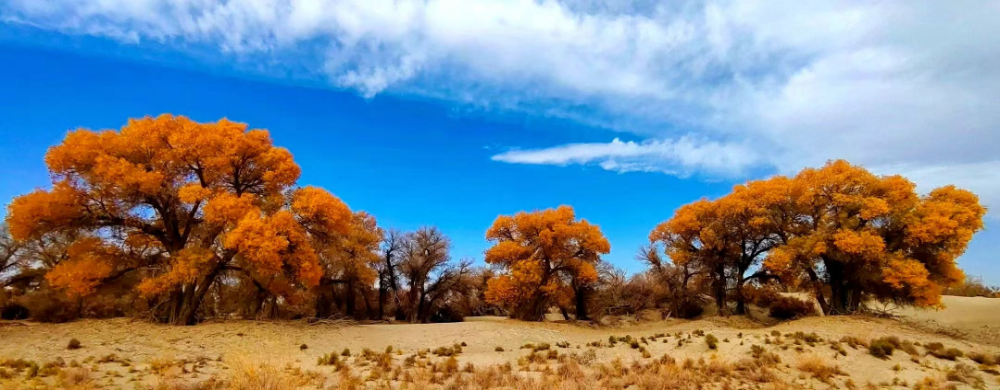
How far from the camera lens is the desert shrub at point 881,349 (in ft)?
45.4

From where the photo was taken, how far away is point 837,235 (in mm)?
25719

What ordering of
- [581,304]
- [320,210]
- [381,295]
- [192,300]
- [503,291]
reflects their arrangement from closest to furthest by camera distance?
[192,300]
[320,210]
[503,291]
[581,304]
[381,295]

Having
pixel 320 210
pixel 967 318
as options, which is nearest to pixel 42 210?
pixel 320 210

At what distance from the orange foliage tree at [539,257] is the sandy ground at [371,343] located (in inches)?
108

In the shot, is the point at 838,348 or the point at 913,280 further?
the point at 913,280

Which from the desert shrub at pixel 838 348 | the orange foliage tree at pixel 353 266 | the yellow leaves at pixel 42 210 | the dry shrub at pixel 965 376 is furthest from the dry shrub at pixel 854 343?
the yellow leaves at pixel 42 210

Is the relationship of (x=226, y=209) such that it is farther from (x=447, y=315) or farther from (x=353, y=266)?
(x=447, y=315)

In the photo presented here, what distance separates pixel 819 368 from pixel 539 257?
19857 mm

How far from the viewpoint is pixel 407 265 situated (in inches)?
1403

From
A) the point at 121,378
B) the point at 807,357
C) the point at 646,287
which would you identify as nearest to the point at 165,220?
the point at 121,378

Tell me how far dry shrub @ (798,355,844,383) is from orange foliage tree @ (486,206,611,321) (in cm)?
1754

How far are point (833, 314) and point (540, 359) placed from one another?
22.8 meters

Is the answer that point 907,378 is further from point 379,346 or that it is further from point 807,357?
point 379,346

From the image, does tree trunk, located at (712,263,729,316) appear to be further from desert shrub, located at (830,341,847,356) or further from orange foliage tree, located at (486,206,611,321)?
desert shrub, located at (830,341,847,356)
